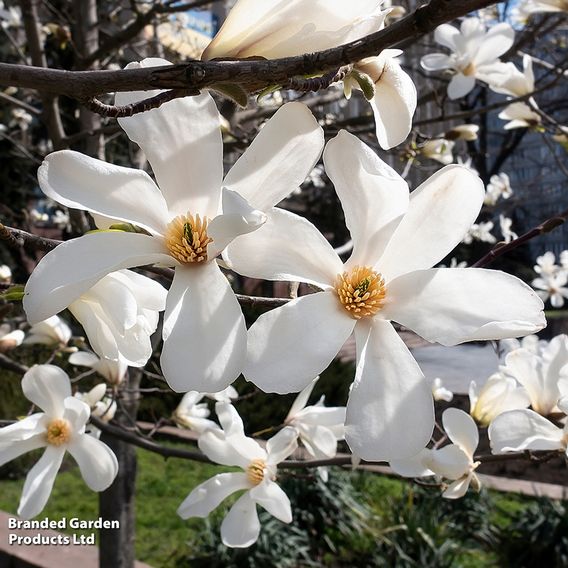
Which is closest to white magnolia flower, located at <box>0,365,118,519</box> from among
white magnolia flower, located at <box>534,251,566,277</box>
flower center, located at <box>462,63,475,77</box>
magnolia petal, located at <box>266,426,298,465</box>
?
magnolia petal, located at <box>266,426,298,465</box>

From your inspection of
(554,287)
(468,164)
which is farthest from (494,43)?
(468,164)

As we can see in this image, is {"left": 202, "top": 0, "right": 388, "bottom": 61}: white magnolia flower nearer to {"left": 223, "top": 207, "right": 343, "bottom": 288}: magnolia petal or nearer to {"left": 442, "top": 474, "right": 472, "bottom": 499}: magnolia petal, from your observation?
{"left": 223, "top": 207, "right": 343, "bottom": 288}: magnolia petal

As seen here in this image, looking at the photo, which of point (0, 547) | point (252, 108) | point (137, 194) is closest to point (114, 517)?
point (0, 547)

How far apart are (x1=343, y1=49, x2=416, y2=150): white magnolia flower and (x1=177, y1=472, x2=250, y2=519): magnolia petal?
2.49 ft

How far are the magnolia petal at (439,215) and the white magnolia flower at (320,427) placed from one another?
1.93 ft

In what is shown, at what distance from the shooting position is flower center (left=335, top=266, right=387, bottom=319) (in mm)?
498

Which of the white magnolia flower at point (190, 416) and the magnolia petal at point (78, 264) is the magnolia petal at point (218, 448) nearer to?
the white magnolia flower at point (190, 416)

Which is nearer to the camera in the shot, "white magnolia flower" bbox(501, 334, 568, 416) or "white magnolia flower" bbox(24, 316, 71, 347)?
"white magnolia flower" bbox(501, 334, 568, 416)

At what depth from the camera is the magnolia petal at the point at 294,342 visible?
43 cm

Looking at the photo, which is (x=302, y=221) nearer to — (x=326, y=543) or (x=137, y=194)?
(x=137, y=194)

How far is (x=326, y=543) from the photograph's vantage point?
3049 millimetres

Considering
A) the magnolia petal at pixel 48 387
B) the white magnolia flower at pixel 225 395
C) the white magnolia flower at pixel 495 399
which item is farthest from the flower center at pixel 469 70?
the magnolia petal at pixel 48 387

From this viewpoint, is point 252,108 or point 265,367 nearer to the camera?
point 265,367

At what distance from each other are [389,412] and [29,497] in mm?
701
